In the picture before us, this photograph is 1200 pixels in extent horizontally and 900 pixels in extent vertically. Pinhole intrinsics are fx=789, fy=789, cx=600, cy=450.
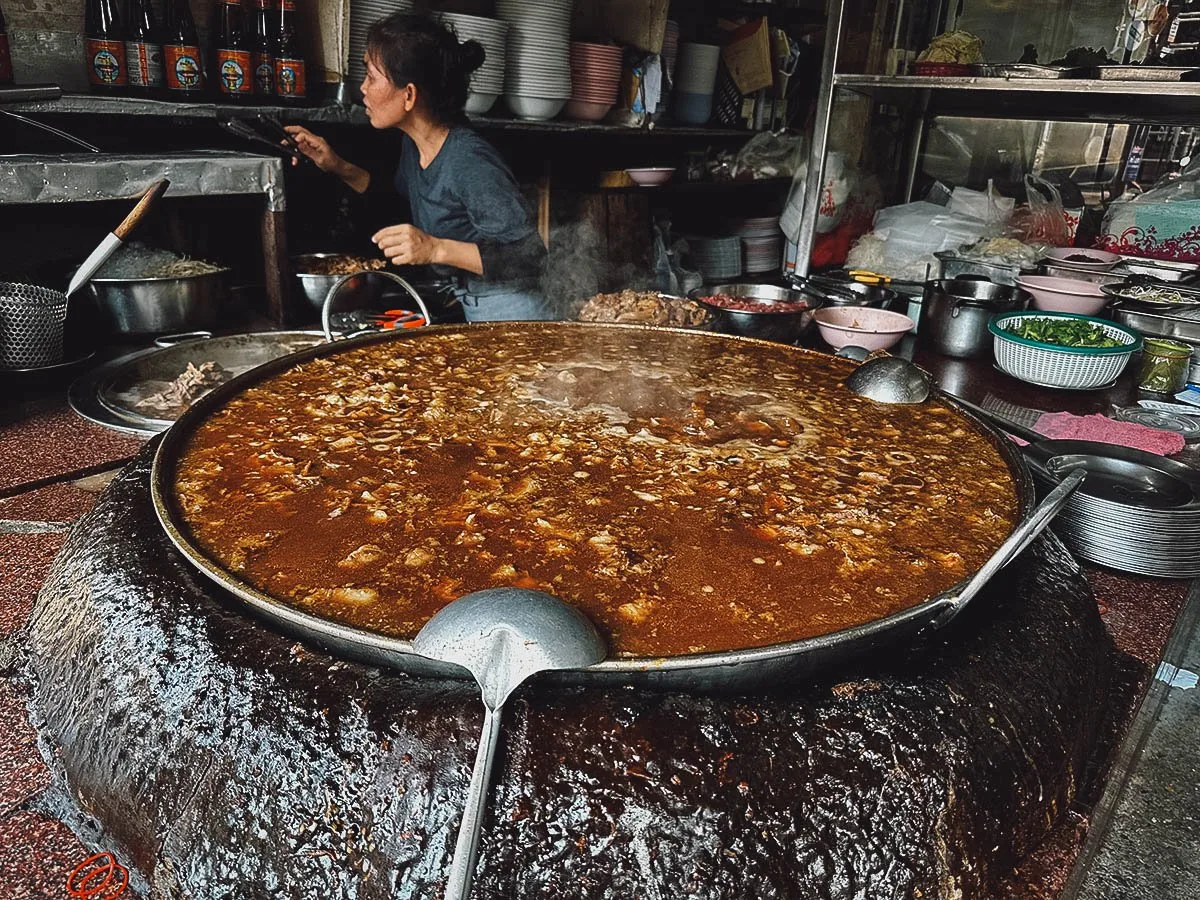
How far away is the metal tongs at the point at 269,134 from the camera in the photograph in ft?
9.76

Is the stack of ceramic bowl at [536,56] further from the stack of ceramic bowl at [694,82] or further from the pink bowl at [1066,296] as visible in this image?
the pink bowl at [1066,296]

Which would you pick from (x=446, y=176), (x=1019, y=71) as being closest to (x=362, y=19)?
(x=446, y=176)

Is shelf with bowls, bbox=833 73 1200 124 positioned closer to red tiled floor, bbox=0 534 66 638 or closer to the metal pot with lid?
the metal pot with lid

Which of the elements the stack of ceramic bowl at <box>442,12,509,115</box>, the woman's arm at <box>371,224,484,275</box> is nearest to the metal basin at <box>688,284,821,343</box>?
the woman's arm at <box>371,224,484,275</box>

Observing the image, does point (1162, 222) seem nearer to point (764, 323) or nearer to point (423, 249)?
point (764, 323)

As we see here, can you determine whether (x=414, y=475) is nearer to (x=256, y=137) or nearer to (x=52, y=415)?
(x=52, y=415)

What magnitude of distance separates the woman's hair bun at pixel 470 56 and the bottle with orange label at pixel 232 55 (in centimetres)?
87

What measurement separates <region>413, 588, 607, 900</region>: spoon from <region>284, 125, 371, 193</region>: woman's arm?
3076 mm

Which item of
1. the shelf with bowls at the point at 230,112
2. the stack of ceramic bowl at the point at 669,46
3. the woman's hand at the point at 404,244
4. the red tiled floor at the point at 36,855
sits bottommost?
the red tiled floor at the point at 36,855

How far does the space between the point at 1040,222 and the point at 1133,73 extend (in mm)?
1411

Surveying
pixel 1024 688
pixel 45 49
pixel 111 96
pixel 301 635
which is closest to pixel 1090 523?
pixel 1024 688

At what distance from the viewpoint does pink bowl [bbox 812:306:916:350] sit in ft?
11.0

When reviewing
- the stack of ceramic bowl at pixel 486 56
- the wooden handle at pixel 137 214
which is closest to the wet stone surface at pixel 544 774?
→ the wooden handle at pixel 137 214

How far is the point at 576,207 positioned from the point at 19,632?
3.96m
